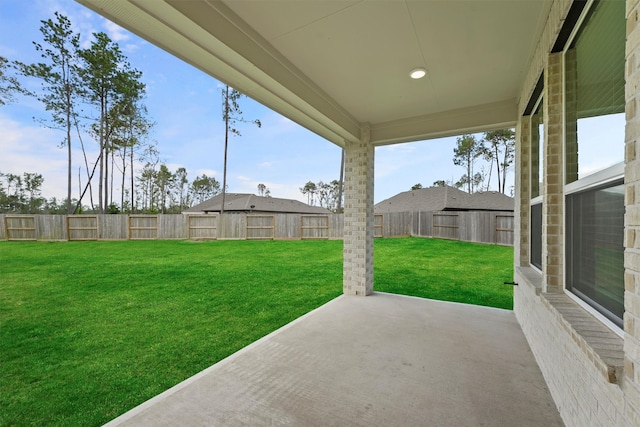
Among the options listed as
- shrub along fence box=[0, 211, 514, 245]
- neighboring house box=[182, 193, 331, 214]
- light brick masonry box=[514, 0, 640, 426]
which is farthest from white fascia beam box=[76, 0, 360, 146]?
neighboring house box=[182, 193, 331, 214]

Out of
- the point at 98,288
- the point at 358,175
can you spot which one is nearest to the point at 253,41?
the point at 358,175

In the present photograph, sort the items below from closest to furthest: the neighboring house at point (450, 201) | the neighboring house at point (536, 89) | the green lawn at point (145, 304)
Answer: the neighboring house at point (536, 89)
the green lawn at point (145, 304)
the neighboring house at point (450, 201)

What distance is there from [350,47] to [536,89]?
5.74 ft

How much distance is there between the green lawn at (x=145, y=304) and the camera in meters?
1.99

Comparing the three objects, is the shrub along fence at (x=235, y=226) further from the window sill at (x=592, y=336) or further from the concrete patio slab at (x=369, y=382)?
the window sill at (x=592, y=336)

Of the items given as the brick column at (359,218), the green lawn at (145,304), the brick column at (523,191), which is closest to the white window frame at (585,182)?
the brick column at (523,191)

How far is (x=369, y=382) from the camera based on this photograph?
1937 millimetres

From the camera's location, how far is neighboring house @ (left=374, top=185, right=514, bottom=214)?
1524 cm

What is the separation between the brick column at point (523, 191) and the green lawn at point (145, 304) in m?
1.45

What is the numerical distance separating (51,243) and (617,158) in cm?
1379

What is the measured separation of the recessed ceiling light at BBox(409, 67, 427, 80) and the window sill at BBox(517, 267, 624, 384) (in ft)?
7.03

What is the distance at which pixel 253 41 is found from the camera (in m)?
1.98

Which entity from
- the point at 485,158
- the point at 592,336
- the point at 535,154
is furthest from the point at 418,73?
the point at 485,158

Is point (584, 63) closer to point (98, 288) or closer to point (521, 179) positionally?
point (521, 179)
